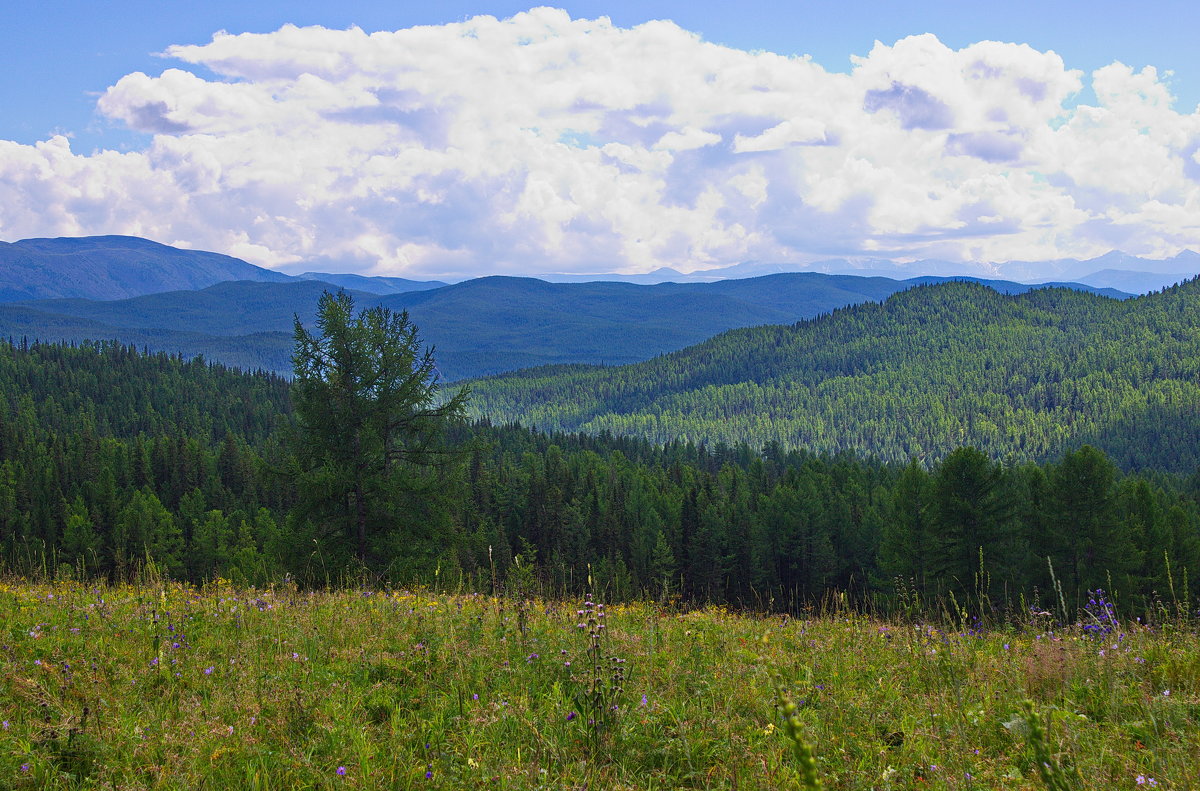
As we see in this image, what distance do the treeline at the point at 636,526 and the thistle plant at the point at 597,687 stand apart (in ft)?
5.38

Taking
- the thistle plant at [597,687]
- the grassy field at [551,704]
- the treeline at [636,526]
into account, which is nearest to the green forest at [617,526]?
the treeline at [636,526]

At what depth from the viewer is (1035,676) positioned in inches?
261

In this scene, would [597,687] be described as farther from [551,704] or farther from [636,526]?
[636,526]

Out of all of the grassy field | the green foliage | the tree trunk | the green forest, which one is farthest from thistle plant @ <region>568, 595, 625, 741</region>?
the tree trunk

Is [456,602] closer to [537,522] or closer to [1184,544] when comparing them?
[1184,544]

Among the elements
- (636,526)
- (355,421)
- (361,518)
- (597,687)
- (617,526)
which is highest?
(355,421)

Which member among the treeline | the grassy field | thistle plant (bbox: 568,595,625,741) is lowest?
the treeline

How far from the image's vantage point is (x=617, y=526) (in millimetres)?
65375

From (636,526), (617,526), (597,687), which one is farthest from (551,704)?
(636,526)

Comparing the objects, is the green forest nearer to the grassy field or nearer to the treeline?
the treeline

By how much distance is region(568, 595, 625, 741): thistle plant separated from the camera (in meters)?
5.37

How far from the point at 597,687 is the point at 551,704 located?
490 millimetres

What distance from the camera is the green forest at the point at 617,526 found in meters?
21.2

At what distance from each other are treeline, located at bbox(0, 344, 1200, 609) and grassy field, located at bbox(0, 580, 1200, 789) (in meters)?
1.13
